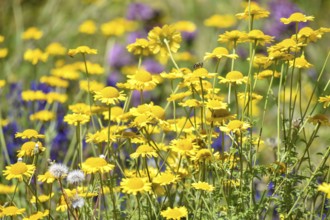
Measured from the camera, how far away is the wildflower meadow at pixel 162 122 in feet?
5.92

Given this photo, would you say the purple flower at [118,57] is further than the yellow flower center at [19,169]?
Yes

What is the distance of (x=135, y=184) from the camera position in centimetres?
167

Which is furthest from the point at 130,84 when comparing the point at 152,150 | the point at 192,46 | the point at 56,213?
the point at 192,46

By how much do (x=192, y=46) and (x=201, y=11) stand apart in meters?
0.72

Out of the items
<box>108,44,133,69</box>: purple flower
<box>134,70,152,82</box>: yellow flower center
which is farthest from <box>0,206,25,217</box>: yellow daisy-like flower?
<box>108,44,133,69</box>: purple flower

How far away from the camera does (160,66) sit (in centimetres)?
473

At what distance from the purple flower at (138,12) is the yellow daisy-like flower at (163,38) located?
3.23 metres

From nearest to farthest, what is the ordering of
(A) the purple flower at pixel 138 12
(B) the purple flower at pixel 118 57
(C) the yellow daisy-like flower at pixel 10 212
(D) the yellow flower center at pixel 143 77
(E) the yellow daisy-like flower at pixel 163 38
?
(C) the yellow daisy-like flower at pixel 10 212 → (D) the yellow flower center at pixel 143 77 → (E) the yellow daisy-like flower at pixel 163 38 → (B) the purple flower at pixel 118 57 → (A) the purple flower at pixel 138 12

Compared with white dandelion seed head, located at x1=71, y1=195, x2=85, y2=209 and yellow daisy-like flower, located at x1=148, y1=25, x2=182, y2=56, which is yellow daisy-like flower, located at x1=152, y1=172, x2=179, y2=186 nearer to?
white dandelion seed head, located at x1=71, y1=195, x2=85, y2=209

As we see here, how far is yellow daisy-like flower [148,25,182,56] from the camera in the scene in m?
2.03

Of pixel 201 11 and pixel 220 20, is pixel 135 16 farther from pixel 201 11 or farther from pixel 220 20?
pixel 220 20

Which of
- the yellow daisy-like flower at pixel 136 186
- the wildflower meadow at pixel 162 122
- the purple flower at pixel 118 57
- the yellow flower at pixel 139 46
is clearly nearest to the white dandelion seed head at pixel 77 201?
the wildflower meadow at pixel 162 122

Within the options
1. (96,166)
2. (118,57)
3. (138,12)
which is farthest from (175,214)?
(138,12)

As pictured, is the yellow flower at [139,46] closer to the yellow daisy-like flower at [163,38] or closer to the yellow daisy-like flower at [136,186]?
the yellow daisy-like flower at [163,38]
